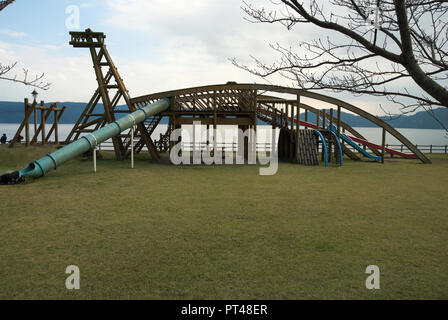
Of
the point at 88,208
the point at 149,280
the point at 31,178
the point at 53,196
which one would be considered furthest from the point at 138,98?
the point at 149,280

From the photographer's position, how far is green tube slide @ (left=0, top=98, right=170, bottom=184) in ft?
45.7

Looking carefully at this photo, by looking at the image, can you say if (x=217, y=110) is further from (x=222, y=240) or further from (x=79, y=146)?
(x=222, y=240)

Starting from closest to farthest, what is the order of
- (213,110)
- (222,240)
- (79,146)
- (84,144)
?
(222,240) < (79,146) < (84,144) < (213,110)

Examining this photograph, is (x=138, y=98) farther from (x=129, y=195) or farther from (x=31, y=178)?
(x=129, y=195)

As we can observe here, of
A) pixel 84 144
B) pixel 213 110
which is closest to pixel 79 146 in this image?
pixel 84 144

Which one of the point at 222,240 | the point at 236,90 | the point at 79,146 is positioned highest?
the point at 236,90

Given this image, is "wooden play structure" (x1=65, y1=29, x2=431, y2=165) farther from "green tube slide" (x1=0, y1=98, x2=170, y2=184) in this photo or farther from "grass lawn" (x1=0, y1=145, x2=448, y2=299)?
"grass lawn" (x1=0, y1=145, x2=448, y2=299)

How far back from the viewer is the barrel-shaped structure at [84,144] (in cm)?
1431

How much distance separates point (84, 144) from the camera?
16.3 meters

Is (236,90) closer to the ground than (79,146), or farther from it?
farther from it

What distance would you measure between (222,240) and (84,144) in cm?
1199

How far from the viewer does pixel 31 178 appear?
1402cm

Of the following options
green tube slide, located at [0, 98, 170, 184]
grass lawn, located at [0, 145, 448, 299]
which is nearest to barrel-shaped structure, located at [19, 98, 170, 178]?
green tube slide, located at [0, 98, 170, 184]
